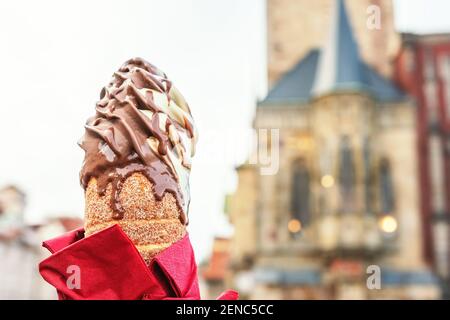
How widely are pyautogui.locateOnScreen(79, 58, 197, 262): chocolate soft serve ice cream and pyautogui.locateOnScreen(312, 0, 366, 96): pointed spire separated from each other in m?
24.8

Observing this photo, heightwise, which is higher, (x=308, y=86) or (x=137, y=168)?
(x=308, y=86)

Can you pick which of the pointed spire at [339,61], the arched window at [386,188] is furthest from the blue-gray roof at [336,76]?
the arched window at [386,188]

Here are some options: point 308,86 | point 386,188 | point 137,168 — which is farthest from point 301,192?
point 137,168

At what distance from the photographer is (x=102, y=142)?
1.99 meters

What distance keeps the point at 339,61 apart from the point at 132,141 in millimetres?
26170

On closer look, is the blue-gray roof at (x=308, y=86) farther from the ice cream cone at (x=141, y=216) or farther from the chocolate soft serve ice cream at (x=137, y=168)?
the ice cream cone at (x=141, y=216)

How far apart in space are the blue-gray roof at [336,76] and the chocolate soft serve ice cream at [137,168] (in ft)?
81.4

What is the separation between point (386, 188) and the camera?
2681 centimetres

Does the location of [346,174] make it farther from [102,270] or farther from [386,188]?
[102,270]

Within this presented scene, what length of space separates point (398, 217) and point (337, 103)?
4.75m

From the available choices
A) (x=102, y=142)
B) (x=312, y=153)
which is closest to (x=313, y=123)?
(x=312, y=153)

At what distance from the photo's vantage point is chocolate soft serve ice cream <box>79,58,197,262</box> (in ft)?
6.37

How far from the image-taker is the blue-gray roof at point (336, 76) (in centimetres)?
2677

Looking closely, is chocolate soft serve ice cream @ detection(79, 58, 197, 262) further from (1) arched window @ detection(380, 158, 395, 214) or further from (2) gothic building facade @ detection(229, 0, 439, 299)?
(1) arched window @ detection(380, 158, 395, 214)
